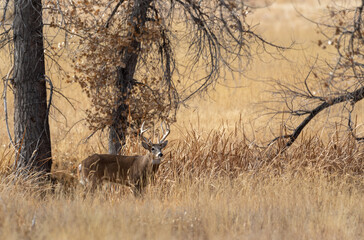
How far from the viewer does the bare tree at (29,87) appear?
1023 cm

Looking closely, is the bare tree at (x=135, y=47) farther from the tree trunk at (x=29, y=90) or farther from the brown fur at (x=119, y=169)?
the brown fur at (x=119, y=169)

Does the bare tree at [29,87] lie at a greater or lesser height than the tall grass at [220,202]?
greater

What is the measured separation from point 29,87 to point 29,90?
5 centimetres

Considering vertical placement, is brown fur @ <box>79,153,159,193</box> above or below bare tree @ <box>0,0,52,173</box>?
below

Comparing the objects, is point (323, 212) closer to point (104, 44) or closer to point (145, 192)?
point (145, 192)

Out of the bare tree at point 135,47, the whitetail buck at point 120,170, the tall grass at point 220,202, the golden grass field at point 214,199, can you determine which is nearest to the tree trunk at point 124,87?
the bare tree at point 135,47

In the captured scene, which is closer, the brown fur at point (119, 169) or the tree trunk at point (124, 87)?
the brown fur at point (119, 169)

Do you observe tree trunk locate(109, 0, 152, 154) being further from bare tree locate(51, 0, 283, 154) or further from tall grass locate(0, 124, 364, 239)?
tall grass locate(0, 124, 364, 239)

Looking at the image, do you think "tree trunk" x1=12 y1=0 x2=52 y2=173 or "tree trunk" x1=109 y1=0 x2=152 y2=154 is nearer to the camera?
"tree trunk" x1=12 y1=0 x2=52 y2=173

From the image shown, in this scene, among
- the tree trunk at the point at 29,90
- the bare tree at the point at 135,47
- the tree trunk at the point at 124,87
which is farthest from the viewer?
the tree trunk at the point at 124,87

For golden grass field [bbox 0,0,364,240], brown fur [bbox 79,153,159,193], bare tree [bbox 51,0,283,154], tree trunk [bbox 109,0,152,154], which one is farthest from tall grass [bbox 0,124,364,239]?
bare tree [bbox 51,0,283,154]

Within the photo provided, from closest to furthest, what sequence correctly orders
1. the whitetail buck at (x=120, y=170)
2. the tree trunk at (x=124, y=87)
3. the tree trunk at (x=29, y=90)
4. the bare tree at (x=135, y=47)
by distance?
the whitetail buck at (x=120, y=170) < the bare tree at (x=135, y=47) < the tree trunk at (x=29, y=90) < the tree trunk at (x=124, y=87)

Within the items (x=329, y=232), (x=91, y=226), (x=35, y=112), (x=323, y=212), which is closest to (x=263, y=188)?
(x=323, y=212)

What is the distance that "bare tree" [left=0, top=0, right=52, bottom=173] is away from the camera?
33.6ft
